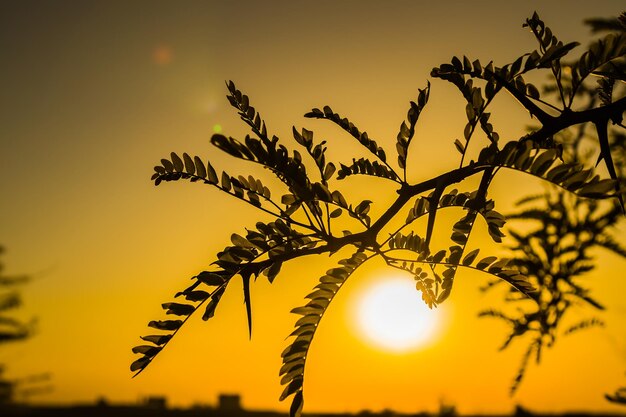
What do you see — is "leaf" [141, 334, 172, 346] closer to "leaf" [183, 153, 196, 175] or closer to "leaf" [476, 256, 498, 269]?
"leaf" [183, 153, 196, 175]

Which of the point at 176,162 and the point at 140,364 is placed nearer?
the point at 140,364

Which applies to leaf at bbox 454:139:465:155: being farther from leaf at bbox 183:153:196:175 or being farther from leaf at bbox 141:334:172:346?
leaf at bbox 141:334:172:346

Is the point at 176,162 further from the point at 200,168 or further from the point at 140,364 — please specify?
the point at 140,364

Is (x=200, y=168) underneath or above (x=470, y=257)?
above

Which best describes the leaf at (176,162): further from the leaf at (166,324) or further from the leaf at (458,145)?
the leaf at (458,145)

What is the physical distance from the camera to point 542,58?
6.59 ft

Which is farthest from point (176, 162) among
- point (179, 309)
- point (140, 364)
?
point (140, 364)

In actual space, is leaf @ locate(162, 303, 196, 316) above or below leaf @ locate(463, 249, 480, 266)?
below

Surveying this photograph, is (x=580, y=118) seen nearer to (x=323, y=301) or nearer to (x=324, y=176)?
(x=324, y=176)

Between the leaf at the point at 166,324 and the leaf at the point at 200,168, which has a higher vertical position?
the leaf at the point at 200,168

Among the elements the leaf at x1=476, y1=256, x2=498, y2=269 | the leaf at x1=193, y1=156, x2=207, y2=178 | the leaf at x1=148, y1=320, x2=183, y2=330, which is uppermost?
the leaf at x1=193, y1=156, x2=207, y2=178

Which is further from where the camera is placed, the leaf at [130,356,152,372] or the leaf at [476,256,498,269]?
the leaf at [476,256,498,269]

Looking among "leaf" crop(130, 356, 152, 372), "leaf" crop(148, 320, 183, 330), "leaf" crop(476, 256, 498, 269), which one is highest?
"leaf" crop(476, 256, 498, 269)

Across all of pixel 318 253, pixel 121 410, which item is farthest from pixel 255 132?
pixel 121 410
